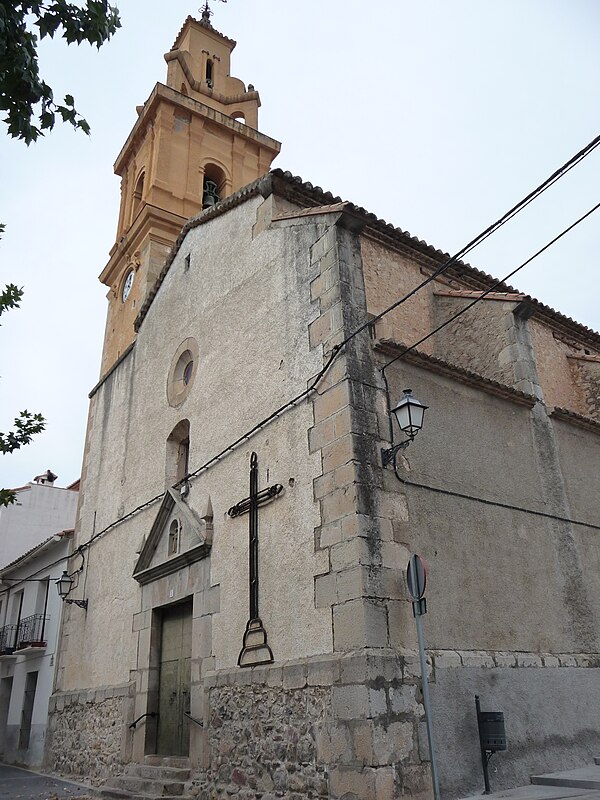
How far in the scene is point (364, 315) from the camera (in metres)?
7.25

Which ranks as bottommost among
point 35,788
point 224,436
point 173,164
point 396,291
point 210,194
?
Answer: point 35,788

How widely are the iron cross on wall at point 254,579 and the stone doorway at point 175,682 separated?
1.54m

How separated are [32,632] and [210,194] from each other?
33.1 feet

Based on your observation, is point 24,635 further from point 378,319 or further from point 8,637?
point 378,319

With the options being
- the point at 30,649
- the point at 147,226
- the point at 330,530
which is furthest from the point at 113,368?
the point at 330,530

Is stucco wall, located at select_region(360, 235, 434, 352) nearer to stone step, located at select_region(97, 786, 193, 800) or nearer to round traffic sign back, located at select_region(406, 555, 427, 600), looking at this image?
round traffic sign back, located at select_region(406, 555, 427, 600)

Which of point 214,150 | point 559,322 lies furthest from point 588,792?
point 214,150

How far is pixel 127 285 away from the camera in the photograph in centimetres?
1452

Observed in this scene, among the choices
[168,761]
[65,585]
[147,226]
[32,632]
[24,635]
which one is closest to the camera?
[168,761]

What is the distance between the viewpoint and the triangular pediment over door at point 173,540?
8219 millimetres

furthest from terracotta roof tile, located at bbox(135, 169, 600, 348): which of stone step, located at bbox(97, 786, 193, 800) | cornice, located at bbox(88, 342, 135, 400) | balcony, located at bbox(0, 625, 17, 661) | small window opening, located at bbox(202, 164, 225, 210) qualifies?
balcony, located at bbox(0, 625, 17, 661)

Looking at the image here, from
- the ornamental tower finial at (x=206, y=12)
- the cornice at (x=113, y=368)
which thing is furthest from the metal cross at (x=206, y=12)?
the cornice at (x=113, y=368)

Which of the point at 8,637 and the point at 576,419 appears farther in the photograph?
the point at 8,637

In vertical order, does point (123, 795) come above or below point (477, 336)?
below
